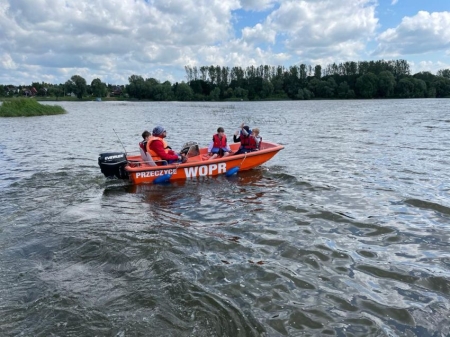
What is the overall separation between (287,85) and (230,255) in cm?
11380

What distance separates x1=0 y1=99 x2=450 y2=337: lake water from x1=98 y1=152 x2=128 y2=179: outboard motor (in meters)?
0.45

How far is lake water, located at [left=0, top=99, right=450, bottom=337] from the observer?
4.18 metres

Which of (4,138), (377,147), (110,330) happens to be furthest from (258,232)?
(4,138)

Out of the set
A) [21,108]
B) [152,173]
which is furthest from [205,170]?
[21,108]

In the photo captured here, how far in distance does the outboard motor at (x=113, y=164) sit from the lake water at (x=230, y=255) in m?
0.45

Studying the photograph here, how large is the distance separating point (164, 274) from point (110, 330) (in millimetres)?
1359

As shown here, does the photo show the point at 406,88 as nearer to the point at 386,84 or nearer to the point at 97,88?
the point at 386,84

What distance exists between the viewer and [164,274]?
17.2ft

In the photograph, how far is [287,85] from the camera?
377ft

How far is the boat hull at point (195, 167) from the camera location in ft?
35.2

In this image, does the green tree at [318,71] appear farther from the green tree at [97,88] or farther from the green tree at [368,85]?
the green tree at [97,88]

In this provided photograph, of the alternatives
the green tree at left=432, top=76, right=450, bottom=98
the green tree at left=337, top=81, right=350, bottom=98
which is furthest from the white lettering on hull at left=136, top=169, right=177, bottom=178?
the green tree at left=432, top=76, right=450, bottom=98

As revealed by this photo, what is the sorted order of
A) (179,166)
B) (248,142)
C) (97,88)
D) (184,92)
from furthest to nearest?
(97,88)
(184,92)
(248,142)
(179,166)

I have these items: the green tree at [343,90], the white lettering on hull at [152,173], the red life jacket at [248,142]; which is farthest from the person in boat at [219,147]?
the green tree at [343,90]
